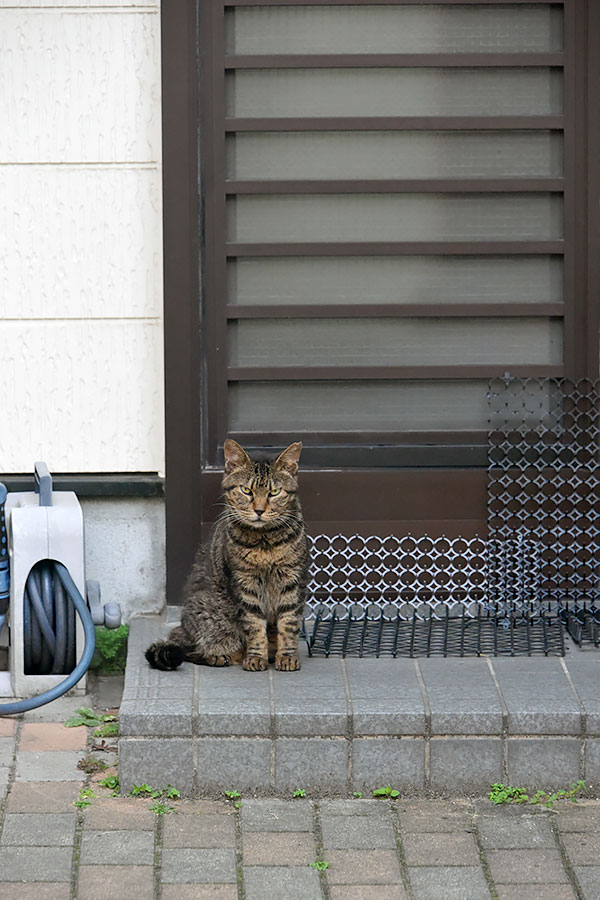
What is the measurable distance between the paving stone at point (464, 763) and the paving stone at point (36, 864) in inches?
49.4

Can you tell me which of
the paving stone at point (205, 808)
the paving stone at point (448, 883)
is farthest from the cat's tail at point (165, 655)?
the paving stone at point (448, 883)

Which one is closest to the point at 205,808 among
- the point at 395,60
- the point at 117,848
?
the point at 117,848

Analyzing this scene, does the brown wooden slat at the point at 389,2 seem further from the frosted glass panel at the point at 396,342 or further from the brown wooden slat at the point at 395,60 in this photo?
the frosted glass panel at the point at 396,342

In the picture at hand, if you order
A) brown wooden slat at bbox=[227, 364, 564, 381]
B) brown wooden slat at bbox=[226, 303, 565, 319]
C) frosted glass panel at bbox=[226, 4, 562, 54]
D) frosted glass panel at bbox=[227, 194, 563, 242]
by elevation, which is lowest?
brown wooden slat at bbox=[227, 364, 564, 381]

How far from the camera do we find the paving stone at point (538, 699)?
4.32 metres

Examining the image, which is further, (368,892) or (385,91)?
(385,91)

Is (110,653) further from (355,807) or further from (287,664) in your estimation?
(355,807)

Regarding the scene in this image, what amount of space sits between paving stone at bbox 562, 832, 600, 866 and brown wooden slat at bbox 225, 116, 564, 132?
2880 millimetres

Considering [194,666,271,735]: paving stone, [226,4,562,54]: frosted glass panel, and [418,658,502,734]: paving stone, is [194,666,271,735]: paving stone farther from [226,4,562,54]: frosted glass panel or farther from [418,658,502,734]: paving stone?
[226,4,562,54]: frosted glass panel

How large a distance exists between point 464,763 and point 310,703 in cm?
56

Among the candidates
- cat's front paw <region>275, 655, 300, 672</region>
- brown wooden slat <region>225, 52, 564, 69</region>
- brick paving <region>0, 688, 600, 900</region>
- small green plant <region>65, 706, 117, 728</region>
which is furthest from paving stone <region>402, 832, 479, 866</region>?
brown wooden slat <region>225, 52, 564, 69</region>

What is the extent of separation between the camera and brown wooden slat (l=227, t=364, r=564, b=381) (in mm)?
5410

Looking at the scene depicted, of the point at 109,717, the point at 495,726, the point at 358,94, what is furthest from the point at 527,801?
the point at 358,94

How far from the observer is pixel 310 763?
4301 millimetres
